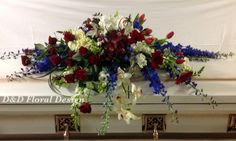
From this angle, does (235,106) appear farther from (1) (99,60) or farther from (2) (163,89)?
(1) (99,60)

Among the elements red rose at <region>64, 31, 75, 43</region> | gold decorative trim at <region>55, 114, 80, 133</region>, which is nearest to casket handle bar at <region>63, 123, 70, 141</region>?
gold decorative trim at <region>55, 114, 80, 133</region>

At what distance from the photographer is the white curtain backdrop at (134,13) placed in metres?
1.88

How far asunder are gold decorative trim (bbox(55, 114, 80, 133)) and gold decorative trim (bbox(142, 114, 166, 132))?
29 cm

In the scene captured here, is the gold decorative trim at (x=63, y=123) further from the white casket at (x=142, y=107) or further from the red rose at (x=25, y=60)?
the red rose at (x=25, y=60)

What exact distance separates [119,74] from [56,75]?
0.28 meters

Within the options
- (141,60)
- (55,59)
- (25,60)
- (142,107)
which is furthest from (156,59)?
(25,60)

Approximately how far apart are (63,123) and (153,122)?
368mm

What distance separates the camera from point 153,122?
4.59 ft

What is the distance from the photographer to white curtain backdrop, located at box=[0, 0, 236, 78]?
188 centimetres

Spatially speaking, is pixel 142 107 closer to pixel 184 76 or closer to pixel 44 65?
pixel 184 76

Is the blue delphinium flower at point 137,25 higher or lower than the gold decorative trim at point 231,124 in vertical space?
higher

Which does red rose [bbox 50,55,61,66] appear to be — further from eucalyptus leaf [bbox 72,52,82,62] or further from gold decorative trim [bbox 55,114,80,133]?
gold decorative trim [bbox 55,114,80,133]

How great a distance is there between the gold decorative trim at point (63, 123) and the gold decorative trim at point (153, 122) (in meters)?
0.29

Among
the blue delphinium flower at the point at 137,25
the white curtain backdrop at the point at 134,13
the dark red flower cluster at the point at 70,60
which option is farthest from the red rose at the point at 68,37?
the white curtain backdrop at the point at 134,13
